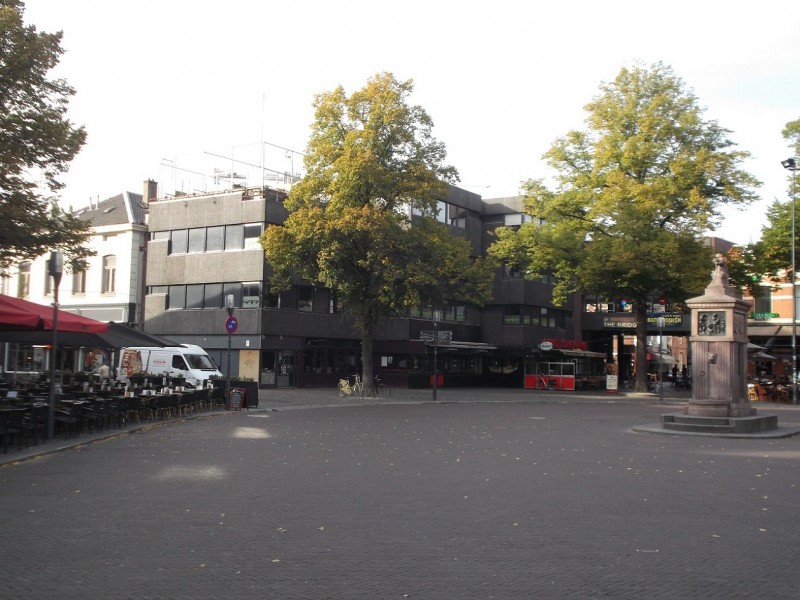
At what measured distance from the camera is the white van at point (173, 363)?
33.5m

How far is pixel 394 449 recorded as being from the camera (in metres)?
16.2

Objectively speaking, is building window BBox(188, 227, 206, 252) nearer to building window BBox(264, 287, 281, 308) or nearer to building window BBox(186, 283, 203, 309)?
building window BBox(186, 283, 203, 309)

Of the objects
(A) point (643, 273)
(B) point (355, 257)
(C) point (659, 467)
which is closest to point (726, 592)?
(C) point (659, 467)

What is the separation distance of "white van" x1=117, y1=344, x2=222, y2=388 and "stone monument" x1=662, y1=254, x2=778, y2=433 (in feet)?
62.3

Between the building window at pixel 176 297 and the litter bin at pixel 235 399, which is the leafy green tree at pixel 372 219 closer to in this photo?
the litter bin at pixel 235 399

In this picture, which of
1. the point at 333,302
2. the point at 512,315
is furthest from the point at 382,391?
the point at 512,315

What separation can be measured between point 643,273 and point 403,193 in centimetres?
1360

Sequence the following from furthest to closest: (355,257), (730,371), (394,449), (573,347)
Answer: (573,347), (355,257), (730,371), (394,449)

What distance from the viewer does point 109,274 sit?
158ft

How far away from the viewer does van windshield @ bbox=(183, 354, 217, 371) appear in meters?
34.3

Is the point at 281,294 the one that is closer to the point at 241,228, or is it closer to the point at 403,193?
the point at 241,228

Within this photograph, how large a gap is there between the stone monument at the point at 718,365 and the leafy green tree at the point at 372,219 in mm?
14098

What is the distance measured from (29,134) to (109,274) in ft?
93.1

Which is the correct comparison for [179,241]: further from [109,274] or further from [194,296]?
[109,274]
